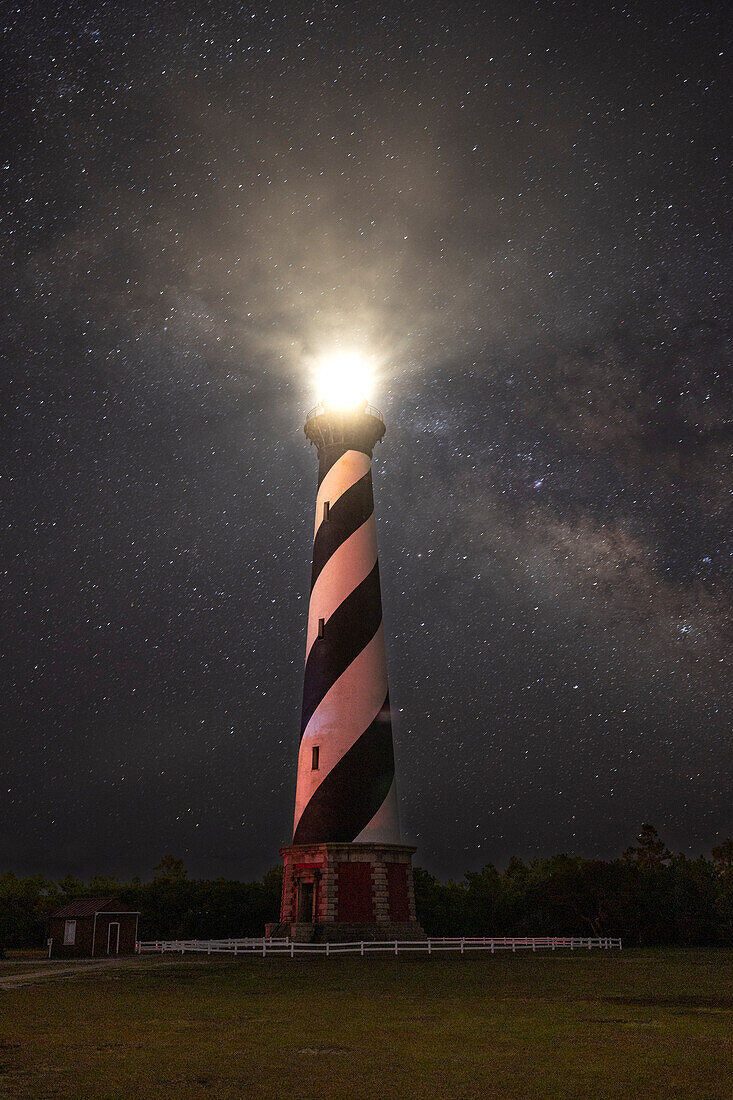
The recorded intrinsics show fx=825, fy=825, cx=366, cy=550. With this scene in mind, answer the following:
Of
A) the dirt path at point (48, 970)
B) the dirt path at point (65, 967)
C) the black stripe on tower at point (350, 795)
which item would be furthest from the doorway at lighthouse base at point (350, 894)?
the dirt path at point (48, 970)

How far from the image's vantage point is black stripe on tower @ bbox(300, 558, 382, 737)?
3419cm

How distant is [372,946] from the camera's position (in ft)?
94.5

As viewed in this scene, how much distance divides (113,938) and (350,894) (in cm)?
1136

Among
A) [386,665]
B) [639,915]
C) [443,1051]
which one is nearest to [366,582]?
[386,665]

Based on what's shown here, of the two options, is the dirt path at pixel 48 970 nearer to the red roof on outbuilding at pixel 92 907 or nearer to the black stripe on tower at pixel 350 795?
the red roof on outbuilding at pixel 92 907

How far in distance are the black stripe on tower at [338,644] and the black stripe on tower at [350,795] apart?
2615mm

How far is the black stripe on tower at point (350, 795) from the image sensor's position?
1260 inches

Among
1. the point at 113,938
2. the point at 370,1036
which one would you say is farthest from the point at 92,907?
the point at 370,1036

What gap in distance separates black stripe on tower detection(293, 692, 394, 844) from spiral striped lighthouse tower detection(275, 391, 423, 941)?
40 millimetres

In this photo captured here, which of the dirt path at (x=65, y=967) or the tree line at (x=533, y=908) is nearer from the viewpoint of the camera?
the dirt path at (x=65, y=967)

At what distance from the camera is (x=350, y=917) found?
30.6 metres

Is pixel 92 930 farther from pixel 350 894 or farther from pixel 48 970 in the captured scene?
pixel 350 894

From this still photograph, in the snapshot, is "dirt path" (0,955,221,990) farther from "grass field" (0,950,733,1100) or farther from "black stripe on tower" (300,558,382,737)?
"black stripe on tower" (300,558,382,737)

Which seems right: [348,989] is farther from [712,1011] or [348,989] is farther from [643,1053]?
[643,1053]
